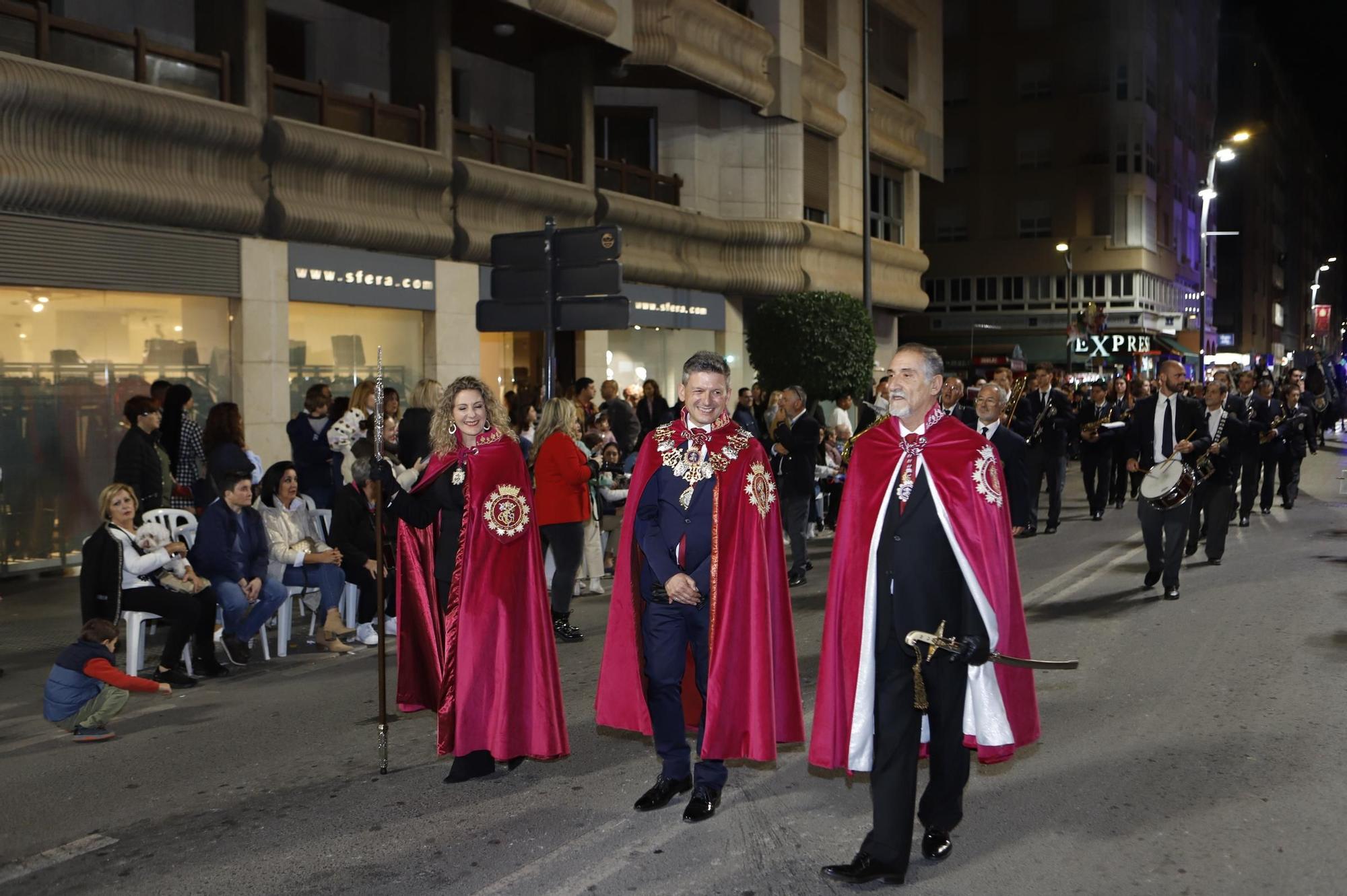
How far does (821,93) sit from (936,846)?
28.2m

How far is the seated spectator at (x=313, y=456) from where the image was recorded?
12.9m

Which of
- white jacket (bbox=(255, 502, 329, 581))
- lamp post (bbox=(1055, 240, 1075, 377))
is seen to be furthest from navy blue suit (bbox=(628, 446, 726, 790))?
lamp post (bbox=(1055, 240, 1075, 377))

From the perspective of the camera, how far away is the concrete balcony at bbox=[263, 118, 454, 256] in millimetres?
17344

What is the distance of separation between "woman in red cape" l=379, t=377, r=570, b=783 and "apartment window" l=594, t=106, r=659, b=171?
21.4 metres

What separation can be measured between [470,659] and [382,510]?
108cm

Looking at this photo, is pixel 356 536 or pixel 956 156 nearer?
pixel 356 536

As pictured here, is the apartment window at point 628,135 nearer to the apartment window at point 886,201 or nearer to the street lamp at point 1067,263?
the apartment window at point 886,201

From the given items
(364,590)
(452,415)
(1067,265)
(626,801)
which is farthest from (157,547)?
(1067,265)

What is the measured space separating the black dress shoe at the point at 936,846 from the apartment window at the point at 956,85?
2527 inches

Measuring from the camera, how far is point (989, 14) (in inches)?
2544

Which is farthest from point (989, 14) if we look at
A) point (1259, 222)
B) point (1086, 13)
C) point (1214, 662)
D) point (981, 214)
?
point (1214, 662)

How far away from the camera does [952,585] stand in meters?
5.00

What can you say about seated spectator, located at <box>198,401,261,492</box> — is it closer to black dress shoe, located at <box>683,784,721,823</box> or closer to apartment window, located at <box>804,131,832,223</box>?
black dress shoe, located at <box>683,784,721,823</box>

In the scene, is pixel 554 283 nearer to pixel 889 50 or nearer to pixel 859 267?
pixel 859 267
